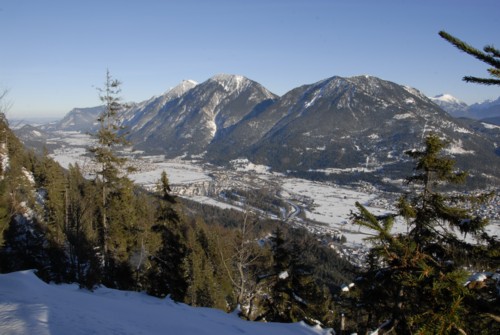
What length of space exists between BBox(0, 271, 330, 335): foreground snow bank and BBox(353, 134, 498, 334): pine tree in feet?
12.8

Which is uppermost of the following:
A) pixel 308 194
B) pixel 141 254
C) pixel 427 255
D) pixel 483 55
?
pixel 483 55

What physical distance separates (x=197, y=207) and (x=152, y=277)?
8525cm

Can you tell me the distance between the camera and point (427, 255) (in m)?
2.86

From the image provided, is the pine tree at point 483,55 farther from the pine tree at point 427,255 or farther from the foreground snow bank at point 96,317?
the foreground snow bank at point 96,317

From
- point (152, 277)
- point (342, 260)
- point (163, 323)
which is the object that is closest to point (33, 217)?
point (152, 277)

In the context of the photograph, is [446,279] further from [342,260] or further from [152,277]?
[342,260]

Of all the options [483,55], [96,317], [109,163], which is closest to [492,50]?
[483,55]

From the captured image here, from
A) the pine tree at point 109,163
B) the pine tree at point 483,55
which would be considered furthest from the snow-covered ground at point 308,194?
the pine tree at point 483,55

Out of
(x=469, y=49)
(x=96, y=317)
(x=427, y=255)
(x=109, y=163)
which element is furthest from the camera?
(x=109, y=163)

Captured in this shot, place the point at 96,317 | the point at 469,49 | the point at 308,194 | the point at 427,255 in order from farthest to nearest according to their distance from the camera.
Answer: the point at 308,194
the point at 96,317
the point at 427,255
the point at 469,49

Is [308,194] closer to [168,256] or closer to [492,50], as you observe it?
[168,256]

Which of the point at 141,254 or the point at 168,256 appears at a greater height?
the point at 141,254

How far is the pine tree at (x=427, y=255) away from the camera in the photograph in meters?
2.38

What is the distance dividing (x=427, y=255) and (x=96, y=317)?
705cm
